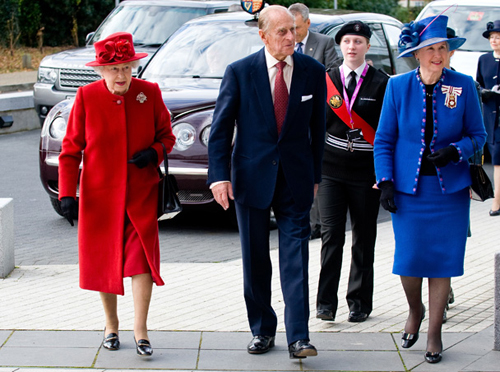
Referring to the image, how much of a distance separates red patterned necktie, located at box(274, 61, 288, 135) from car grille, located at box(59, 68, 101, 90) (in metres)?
9.35

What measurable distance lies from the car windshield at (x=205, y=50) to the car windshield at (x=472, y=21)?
5094mm

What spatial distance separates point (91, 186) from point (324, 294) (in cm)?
161

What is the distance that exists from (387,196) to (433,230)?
315 millimetres

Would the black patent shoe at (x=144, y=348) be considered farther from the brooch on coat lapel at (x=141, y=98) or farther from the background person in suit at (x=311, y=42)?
the background person in suit at (x=311, y=42)

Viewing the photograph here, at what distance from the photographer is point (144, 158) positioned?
4891 mm

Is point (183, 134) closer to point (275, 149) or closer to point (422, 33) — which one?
point (275, 149)

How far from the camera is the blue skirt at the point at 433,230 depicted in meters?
4.84

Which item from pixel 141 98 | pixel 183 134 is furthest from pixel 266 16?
pixel 183 134

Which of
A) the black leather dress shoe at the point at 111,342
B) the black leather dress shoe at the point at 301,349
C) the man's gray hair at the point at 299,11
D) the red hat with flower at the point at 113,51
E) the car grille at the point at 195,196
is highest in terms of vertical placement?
the red hat with flower at the point at 113,51

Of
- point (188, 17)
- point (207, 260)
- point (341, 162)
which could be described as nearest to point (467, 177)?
point (341, 162)

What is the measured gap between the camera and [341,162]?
5.52 m

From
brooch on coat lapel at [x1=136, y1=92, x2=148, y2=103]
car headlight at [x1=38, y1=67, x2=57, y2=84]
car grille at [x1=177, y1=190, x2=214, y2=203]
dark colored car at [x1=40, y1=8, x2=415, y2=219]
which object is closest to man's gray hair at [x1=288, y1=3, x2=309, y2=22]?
dark colored car at [x1=40, y1=8, x2=415, y2=219]

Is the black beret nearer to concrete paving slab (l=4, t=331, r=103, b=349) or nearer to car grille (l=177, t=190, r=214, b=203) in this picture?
concrete paving slab (l=4, t=331, r=103, b=349)

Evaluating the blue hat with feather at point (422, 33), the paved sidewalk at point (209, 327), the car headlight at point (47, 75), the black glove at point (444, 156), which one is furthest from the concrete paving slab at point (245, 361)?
the car headlight at point (47, 75)
